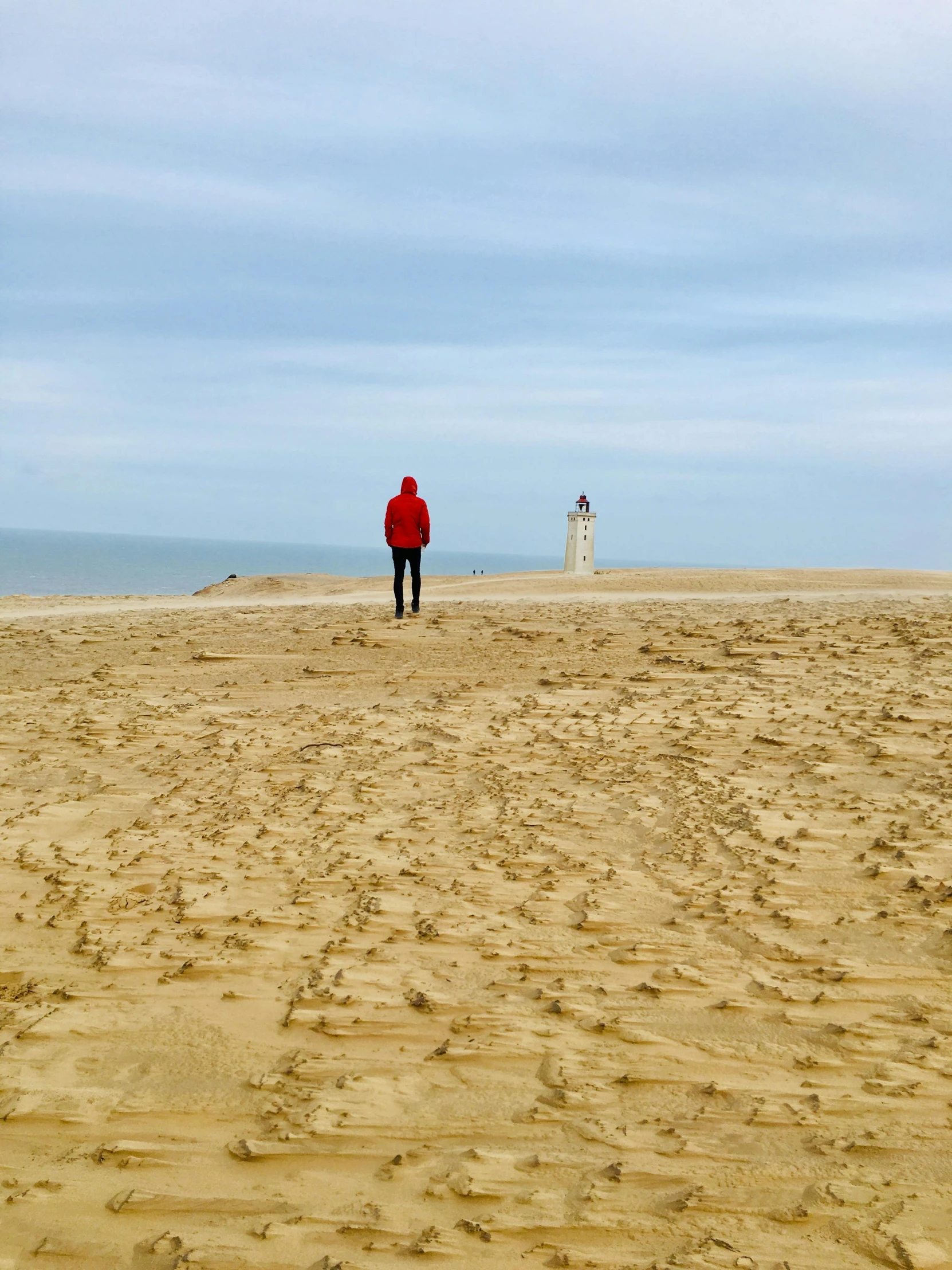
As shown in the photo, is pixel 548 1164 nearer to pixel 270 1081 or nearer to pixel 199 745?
pixel 270 1081

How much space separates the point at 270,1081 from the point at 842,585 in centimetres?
1364

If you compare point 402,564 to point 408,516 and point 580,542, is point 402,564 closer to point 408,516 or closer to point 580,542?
point 408,516

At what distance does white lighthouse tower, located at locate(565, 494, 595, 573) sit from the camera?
82.7 ft

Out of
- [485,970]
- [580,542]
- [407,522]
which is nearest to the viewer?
[485,970]

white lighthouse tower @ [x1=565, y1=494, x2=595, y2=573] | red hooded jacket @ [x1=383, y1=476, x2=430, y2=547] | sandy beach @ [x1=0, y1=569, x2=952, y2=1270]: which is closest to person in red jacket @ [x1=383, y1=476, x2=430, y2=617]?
red hooded jacket @ [x1=383, y1=476, x2=430, y2=547]

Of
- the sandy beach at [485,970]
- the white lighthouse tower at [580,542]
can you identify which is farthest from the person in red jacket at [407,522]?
the white lighthouse tower at [580,542]

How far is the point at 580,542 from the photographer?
25.2 meters

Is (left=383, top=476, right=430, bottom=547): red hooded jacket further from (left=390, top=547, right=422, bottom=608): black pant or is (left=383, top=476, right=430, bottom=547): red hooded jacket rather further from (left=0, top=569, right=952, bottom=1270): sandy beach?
(left=0, top=569, right=952, bottom=1270): sandy beach

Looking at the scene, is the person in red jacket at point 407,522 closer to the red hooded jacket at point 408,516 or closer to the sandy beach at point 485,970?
the red hooded jacket at point 408,516

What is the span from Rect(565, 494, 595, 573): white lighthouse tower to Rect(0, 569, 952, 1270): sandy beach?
52.0 feet

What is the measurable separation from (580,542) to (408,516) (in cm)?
1376

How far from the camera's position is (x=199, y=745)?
8039 millimetres

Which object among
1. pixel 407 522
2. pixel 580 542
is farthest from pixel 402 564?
pixel 580 542

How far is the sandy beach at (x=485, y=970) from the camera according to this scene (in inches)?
136
